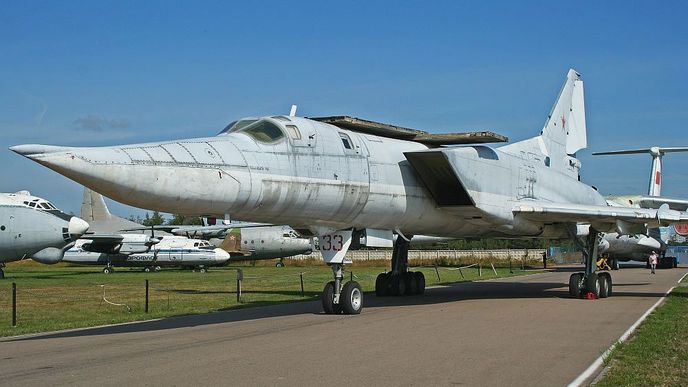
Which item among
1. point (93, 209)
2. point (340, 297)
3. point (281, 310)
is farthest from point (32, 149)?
point (93, 209)

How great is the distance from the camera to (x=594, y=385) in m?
7.14

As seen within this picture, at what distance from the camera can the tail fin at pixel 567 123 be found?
73.8 feet

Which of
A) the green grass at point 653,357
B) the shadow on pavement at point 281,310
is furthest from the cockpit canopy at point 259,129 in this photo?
the green grass at point 653,357

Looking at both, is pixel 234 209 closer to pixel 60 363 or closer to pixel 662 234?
pixel 60 363

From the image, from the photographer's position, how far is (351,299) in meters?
14.3

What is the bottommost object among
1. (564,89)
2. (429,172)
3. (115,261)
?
(115,261)

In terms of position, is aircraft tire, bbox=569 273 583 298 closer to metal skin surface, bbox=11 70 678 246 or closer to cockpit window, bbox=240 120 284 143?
metal skin surface, bbox=11 70 678 246

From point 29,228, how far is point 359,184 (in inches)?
845

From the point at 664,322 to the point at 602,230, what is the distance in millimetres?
6731

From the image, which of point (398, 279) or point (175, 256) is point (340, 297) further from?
point (175, 256)

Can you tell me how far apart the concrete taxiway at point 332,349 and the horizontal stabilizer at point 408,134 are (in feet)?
12.4

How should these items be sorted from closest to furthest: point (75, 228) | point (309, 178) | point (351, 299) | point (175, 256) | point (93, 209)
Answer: point (309, 178) < point (351, 299) < point (75, 228) < point (175, 256) < point (93, 209)

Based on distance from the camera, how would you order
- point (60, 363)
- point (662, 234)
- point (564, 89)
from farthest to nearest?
point (662, 234) → point (564, 89) → point (60, 363)

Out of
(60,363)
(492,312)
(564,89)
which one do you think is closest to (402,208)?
(492,312)
